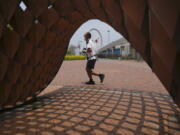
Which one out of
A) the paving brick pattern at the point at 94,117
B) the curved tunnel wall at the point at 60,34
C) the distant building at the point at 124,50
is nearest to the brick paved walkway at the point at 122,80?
the paving brick pattern at the point at 94,117

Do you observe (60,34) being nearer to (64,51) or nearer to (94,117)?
(64,51)

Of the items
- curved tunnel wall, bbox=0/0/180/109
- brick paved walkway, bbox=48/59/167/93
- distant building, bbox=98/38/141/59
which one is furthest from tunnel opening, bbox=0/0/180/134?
distant building, bbox=98/38/141/59

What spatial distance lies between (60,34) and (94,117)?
1.23 metres

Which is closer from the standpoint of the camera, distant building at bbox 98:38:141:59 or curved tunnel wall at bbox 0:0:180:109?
curved tunnel wall at bbox 0:0:180:109

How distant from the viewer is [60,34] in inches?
88.6

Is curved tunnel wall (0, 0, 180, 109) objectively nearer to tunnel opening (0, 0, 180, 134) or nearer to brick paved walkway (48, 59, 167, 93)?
tunnel opening (0, 0, 180, 134)

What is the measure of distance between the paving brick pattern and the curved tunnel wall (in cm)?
32

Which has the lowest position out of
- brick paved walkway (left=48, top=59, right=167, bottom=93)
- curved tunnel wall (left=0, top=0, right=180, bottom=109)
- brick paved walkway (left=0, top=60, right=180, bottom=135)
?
brick paved walkway (left=48, top=59, right=167, bottom=93)

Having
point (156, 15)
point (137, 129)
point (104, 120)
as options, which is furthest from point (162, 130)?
point (156, 15)

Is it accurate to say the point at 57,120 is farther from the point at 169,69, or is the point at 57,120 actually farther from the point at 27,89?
the point at 169,69

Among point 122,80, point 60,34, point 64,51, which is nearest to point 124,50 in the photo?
point 122,80

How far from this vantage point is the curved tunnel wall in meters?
0.70

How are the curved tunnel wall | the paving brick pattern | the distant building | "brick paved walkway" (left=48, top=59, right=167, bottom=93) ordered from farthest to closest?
the distant building < "brick paved walkway" (left=48, top=59, right=167, bottom=93) < the paving brick pattern < the curved tunnel wall

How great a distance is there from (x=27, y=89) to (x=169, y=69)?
1992mm
